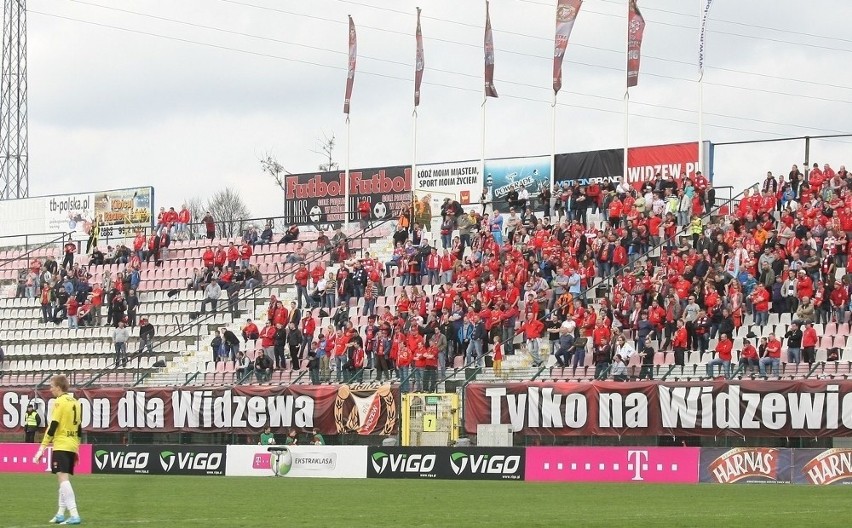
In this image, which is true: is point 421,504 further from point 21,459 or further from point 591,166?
point 591,166

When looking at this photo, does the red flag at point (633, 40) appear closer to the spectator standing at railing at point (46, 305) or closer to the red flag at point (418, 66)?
the red flag at point (418, 66)

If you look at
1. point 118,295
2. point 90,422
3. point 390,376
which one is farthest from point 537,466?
point 118,295

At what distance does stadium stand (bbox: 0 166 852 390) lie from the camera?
127ft

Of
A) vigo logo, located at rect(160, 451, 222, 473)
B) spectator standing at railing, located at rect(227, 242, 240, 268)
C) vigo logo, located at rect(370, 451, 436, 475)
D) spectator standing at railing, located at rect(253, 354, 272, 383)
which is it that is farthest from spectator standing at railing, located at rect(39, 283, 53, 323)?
vigo logo, located at rect(370, 451, 436, 475)

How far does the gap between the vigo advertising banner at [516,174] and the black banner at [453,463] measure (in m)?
23.1

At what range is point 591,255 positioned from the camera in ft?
147

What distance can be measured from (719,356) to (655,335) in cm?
274

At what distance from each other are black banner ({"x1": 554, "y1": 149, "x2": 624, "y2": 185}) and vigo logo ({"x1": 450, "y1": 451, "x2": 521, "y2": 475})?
882 inches

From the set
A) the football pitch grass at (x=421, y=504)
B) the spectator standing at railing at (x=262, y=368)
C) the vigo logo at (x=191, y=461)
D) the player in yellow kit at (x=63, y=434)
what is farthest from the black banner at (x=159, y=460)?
the player in yellow kit at (x=63, y=434)

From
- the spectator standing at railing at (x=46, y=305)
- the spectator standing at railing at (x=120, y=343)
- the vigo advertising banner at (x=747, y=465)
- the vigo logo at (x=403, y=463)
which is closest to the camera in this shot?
the vigo advertising banner at (x=747, y=465)

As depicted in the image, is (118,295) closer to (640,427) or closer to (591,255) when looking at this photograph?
(591,255)

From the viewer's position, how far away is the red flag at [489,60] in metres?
55.4

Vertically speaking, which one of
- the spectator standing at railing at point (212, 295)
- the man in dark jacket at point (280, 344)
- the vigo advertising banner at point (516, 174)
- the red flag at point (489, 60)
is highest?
the red flag at point (489, 60)

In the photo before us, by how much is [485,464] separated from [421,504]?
11.2 meters
